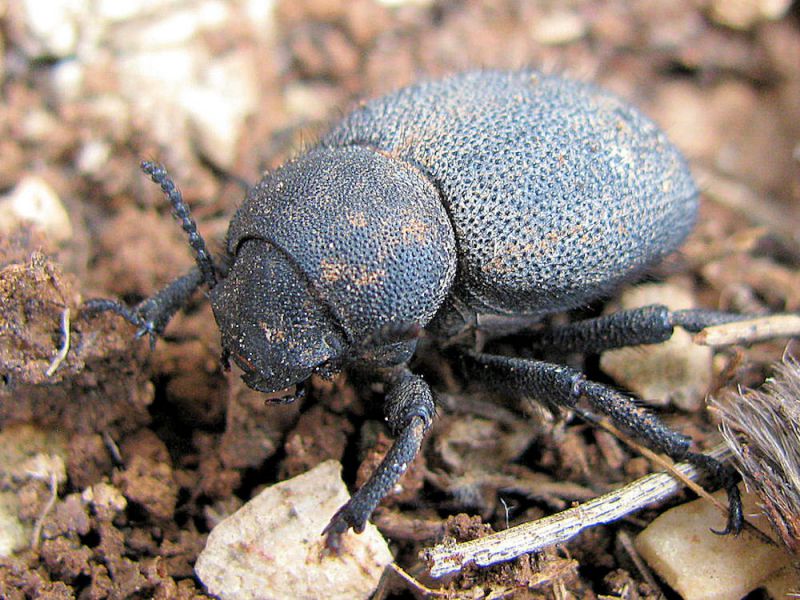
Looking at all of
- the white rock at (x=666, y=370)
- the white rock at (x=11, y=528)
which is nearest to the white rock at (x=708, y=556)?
the white rock at (x=666, y=370)

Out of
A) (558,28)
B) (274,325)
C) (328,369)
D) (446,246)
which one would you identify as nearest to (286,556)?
(328,369)

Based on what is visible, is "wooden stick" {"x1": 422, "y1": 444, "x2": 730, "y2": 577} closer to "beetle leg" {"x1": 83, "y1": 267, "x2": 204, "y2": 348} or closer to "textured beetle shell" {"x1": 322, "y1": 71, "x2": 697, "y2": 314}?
"textured beetle shell" {"x1": 322, "y1": 71, "x2": 697, "y2": 314}

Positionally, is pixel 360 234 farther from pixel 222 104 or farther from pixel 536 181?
pixel 222 104

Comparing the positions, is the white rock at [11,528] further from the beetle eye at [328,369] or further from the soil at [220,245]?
the beetle eye at [328,369]

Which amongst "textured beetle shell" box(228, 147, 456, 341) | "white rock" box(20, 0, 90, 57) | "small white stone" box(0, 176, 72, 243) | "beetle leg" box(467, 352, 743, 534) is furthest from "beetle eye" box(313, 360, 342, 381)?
"white rock" box(20, 0, 90, 57)

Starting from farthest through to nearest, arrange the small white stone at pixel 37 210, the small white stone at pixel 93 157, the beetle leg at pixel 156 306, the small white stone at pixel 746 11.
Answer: the small white stone at pixel 746 11 → the small white stone at pixel 93 157 → the small white stone at pixel 37 210 → the beetle leg at pixel 156 306

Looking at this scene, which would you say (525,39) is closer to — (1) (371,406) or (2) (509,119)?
(2) (509,119)
